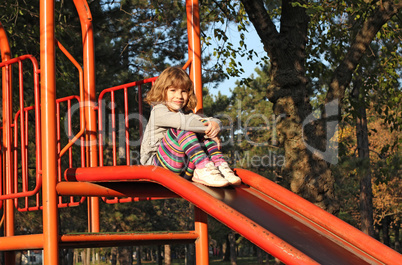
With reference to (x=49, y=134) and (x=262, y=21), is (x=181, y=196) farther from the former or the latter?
(x=262, y=21)

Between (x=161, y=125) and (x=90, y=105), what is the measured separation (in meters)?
1.24

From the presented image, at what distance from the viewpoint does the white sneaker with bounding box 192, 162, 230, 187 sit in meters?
3.33

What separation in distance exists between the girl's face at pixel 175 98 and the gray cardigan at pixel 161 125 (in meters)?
0.11

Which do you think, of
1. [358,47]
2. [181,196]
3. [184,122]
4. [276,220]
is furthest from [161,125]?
[358,47]

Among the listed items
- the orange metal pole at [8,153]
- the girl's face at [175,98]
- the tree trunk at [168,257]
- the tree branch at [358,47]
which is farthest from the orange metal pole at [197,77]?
the tree trunk at [168,257]

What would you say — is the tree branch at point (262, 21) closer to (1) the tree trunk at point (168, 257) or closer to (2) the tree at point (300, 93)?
(2) the tree at point (300, 93)

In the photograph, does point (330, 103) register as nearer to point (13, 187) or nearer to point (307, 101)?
point (307, 101)

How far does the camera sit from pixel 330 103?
6539mm

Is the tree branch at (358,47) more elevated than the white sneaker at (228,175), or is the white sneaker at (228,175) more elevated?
the tree branch at (358,47)

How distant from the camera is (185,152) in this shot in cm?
346

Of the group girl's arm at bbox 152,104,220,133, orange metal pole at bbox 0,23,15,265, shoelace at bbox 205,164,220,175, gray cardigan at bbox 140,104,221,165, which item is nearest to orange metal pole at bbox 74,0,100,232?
orange metal pole at bbox 0,23,15,265

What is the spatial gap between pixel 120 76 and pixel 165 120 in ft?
43.0

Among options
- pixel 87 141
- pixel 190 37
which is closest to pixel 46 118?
pixel 87 141

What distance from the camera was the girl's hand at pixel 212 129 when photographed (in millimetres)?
3494
